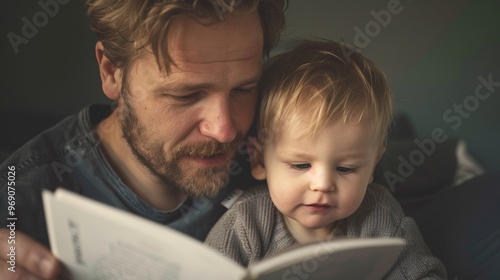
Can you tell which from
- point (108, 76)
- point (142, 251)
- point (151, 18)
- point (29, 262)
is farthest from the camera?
point (108, 76)

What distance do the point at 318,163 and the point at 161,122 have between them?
37cm

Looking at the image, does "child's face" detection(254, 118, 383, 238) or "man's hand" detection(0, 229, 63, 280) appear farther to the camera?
"child's face" detection(254, 118, 383, 238)

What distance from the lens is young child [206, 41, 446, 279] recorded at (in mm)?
1139

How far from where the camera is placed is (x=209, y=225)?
1422 mm

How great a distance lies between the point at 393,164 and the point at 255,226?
2.42 ft

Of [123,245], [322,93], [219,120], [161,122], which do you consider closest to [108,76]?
[161,122]

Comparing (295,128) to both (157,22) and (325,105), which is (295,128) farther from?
(157,22)

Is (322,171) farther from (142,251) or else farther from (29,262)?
(29,262)

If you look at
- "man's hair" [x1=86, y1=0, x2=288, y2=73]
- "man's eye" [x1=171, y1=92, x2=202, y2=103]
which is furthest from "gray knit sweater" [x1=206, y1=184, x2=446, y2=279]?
"man's hair" [x1=86, y1=0, x2=288, y2=73]

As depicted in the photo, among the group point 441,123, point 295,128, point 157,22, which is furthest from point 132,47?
point 441,123

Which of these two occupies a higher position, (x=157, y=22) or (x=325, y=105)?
(x=157, y=22)

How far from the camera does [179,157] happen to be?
127 cm

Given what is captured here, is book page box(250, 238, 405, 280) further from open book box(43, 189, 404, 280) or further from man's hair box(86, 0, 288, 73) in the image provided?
man's hair box(86, 0, 288, 73)

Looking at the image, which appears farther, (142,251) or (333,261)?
(333,261)
